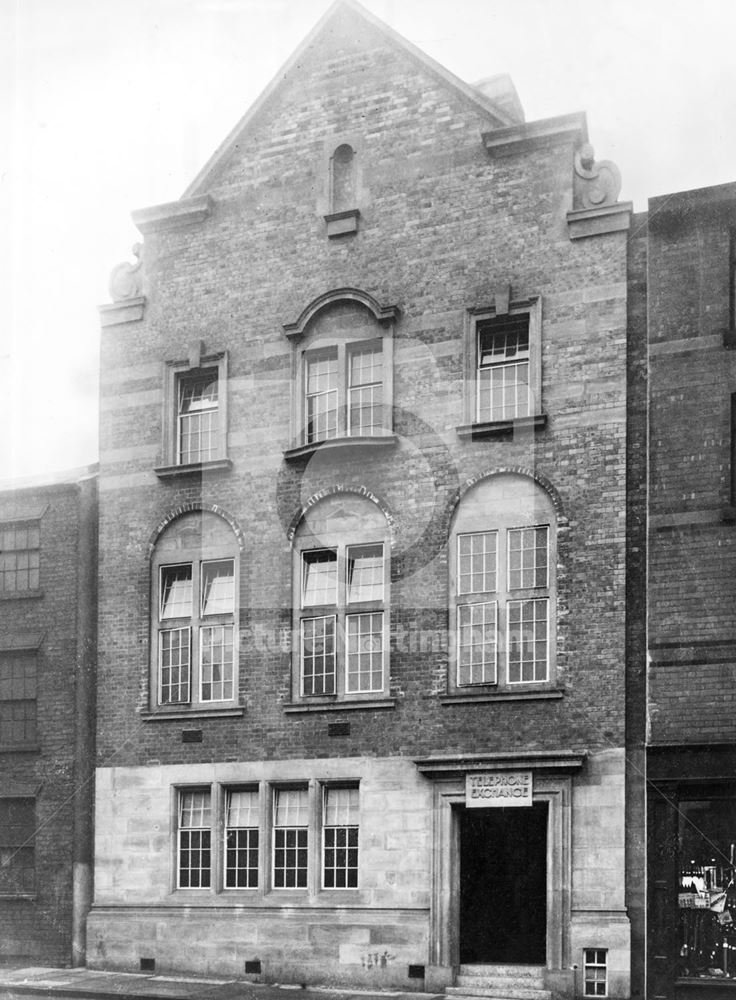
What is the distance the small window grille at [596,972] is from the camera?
64.4 ft

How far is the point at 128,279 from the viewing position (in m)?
25.8

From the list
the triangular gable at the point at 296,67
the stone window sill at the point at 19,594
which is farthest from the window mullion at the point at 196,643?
the triangular gable at the point at 296,67

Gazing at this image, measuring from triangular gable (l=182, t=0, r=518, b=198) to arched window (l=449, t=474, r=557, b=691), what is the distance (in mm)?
6135

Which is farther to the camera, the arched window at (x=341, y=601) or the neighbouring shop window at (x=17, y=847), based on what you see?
the neighbouring shop window at (x=17, y=847)

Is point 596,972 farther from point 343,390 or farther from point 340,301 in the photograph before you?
point 340,301

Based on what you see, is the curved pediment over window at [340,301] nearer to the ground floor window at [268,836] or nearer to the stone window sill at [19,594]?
the stone window sill at [19,594]

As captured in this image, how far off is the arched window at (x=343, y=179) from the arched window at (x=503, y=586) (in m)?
5.60

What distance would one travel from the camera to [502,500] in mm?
21703

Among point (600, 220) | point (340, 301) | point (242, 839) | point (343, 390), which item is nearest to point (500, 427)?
point (343, 390)

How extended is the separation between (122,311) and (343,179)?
15.9 feet

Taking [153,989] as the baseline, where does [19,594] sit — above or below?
above

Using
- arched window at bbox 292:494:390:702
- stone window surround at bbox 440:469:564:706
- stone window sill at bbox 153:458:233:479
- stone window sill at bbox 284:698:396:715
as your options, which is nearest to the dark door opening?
stone window surround at bbox 440:469:564:706

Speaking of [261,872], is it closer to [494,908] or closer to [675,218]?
[494,908]

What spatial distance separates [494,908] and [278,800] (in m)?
4.03
